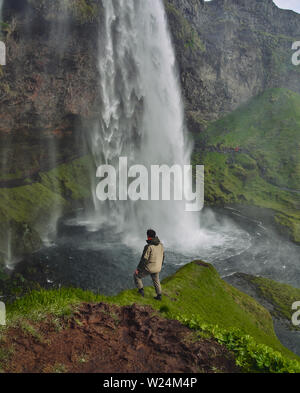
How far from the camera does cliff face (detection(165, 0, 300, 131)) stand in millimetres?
113750

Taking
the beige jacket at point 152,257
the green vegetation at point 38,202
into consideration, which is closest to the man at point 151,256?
the beige jacket at point 152,257

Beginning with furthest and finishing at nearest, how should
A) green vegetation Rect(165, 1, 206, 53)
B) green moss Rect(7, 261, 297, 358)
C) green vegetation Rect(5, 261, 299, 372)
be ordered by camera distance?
1. green vegetation Rect(165, 1, 206, 53)
2. green moss Rect(7, 261, 297, 358)
3. green vegetation Rect(5, 261, 299, 372)

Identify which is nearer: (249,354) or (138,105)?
(249,354)

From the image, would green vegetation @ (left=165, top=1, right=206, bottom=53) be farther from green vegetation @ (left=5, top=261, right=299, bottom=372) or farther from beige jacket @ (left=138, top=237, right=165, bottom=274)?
beige jacket @ (left=138, top=237, right=165, bottom=274)

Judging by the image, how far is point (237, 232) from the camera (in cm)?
5350

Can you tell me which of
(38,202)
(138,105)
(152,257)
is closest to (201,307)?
(152,257)

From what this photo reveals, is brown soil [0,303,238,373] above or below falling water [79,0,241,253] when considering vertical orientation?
below

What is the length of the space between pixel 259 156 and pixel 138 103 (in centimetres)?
6337

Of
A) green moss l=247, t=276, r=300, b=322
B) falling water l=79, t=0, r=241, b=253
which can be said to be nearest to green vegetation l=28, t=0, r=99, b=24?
falling water l=79, t=0, r=241, b=253

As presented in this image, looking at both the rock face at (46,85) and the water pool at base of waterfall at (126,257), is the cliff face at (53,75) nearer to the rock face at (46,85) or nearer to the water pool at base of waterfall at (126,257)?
the rock face at (46,85)

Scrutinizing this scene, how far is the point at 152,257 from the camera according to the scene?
9680 mm

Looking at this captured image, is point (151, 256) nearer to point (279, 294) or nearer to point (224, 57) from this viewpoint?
point (279, 294)

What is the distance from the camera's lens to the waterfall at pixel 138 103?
5734cm

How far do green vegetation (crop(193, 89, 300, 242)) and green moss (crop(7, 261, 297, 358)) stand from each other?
5080 centimetres
